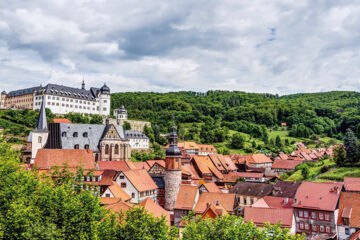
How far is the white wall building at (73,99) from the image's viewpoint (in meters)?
111

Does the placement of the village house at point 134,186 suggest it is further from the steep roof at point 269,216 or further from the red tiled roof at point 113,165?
the steep roof at point 269,216

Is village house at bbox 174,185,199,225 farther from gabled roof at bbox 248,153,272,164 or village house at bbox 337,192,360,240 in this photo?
gabled roof at bbox 248,153,272,164

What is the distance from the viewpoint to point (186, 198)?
51.1 metres

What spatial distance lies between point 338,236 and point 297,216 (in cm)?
615

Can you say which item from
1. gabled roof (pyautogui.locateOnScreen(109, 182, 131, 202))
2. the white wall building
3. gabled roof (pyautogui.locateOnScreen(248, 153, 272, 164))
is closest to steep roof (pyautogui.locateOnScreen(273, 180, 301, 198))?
gabled roof (pyautogui.locateOnScreen(109, 182, 131, 202))

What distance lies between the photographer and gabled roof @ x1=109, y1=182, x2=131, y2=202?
48594mm

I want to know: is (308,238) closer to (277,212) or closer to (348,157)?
(277,212)

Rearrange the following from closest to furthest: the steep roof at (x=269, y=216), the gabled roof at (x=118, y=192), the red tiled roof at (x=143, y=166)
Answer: the steep roof at (x=269, y=216), the gabled roof at (x=118, y=192), the red tiled roof at (x=143, y=166)

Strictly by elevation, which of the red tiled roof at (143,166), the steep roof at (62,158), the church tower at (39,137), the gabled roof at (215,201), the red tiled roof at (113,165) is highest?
the church tower at (39,137)

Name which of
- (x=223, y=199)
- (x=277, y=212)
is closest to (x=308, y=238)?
(x=277, y=212)

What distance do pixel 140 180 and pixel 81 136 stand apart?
18.9 metres

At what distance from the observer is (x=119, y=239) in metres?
22.0

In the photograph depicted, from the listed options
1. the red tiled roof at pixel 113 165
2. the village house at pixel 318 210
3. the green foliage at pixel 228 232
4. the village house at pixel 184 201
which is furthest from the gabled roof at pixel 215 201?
the green foliage at pixel 228 232

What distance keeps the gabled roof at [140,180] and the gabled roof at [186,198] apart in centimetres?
625
